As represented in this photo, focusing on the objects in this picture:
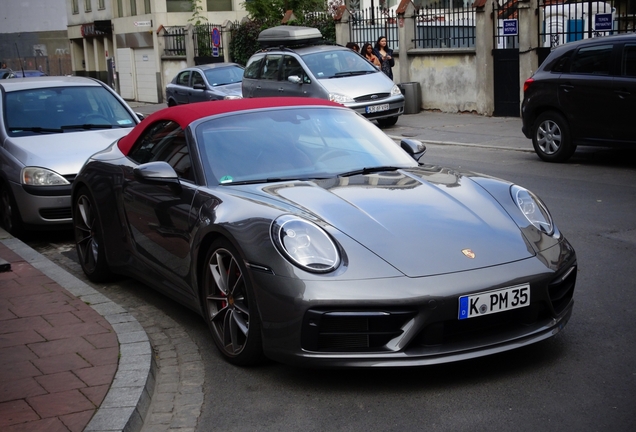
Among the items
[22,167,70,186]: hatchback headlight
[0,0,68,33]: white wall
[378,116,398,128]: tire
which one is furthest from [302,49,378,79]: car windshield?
[0,0,68,33]: white wall

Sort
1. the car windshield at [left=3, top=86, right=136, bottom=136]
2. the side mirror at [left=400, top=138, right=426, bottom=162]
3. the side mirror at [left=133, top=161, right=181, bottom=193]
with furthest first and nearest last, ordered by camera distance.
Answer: the car windshield at [left=3, top=86, right=136, bottom=136]
the side mirror at [left=400, top=138, right=426, bottom=162]
the side mirror at [left=133, top=161, right=181, bottom=193]

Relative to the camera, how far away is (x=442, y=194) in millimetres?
5328

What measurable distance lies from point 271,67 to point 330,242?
652 inches

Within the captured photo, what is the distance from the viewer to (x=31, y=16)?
63594 millimetres

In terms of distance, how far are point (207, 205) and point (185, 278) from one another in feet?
1.80

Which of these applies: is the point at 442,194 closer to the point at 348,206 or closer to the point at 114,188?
the point at 348,206

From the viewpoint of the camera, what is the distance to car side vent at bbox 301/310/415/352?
14.6ft

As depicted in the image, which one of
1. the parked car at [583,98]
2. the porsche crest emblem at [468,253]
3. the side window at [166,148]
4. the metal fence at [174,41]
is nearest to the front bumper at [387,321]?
the porsche crest emblem at [468,253]

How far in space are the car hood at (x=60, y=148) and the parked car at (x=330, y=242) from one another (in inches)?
109

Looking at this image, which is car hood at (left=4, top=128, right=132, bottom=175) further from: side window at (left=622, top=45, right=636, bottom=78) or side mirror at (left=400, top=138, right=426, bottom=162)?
side window at (left=622, top=45, right=636, bottom=78)

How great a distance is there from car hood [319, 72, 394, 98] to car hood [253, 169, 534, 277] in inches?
533

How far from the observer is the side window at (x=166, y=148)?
5914 mm

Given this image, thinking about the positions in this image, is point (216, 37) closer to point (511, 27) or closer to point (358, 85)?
point (358, 85)

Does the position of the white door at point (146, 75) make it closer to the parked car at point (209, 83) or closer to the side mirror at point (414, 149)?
the parked car at point (209, 83)
